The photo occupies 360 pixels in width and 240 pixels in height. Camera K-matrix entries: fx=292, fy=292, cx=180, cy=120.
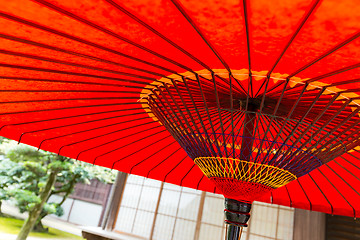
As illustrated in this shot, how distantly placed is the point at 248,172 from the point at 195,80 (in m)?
0.46

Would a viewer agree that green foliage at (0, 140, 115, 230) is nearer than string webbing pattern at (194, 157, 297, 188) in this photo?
No

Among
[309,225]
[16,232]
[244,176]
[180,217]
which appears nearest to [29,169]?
[16,232]

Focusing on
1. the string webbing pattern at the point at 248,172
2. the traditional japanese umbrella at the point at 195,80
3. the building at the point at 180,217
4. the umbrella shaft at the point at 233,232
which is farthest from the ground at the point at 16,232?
the string webbing pattern at the point at 248,172

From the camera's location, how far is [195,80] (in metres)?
1.26

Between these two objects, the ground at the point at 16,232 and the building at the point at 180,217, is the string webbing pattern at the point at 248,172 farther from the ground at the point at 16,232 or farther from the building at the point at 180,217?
the ground at the point at 16,232

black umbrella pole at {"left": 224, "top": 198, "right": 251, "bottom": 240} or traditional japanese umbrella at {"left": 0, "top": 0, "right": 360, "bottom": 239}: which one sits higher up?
traditional japanese umbrella at {"left": 0, "top": 0, "right": 360, "bottom": 239}

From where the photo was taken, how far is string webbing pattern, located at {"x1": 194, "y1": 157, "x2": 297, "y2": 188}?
127cm

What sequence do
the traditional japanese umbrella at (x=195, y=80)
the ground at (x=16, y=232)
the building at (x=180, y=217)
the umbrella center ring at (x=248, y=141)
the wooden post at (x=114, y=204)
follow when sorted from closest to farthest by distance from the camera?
the traditional japanese umbrella at (x=195, y=80), the umbrella center ring at (x=248, y=141), the building at (x=180, y=217), the wooden post at (x=114, y=204), the ground at (x=16, y=232)

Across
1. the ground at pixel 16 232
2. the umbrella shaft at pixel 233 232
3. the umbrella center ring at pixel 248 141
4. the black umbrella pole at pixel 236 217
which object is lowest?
the ground at pixel 16 232

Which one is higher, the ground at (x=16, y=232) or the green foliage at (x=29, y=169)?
the green foliage at (x=29, y=169)

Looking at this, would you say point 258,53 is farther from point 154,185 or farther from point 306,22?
point 154,185

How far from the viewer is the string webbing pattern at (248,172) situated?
1.27 meters

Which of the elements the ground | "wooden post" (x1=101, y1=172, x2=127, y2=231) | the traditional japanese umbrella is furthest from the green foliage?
the traditional japanese umbrella

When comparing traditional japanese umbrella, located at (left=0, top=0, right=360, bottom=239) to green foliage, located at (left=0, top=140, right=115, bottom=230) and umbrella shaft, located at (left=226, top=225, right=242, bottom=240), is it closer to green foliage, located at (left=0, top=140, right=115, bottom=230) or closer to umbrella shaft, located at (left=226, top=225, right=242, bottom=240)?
umbrella shaft, located at (left=226, top=225, right=242, bottom=240)
